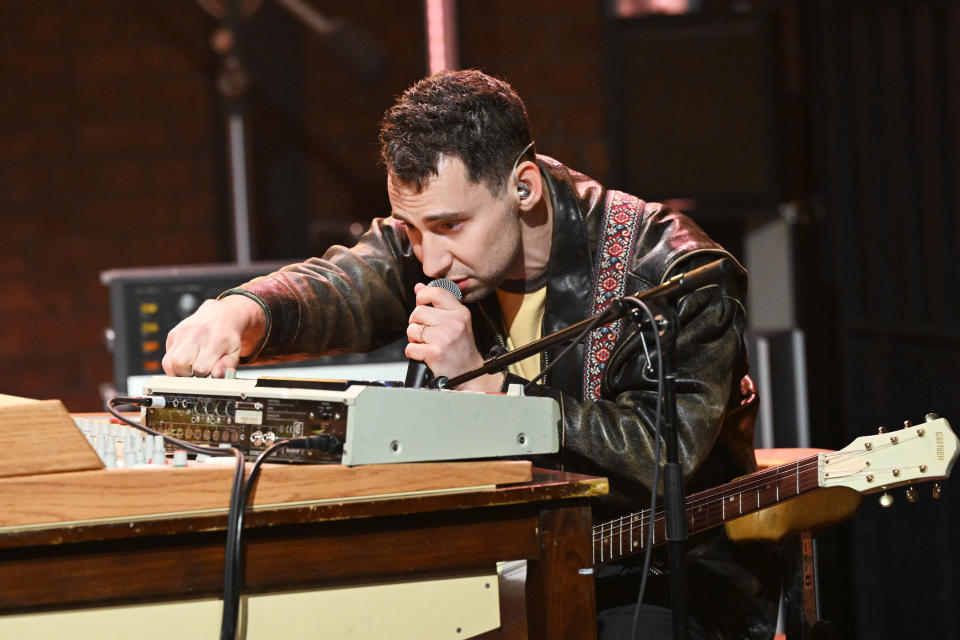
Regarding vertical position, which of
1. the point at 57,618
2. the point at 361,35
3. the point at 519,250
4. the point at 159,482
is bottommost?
the point at 57,618

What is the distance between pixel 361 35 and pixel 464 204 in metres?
1.96

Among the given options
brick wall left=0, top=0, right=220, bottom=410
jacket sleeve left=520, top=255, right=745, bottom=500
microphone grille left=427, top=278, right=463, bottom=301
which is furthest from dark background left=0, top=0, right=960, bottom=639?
microphone grille left=427, top=278, right=463, bottom=301

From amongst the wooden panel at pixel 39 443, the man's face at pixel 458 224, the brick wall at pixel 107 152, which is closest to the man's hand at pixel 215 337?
the man's face at pixel 458 224

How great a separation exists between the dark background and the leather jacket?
1.37 meters

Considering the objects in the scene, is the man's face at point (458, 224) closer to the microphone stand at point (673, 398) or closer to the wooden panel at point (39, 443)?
the microphone stand at point (673, 398)

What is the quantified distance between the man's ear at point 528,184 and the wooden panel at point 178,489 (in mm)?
695

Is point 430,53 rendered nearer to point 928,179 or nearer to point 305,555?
point 928,179

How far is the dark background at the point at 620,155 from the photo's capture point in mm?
3145

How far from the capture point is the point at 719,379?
5.46 ft

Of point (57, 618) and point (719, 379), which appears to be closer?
point (57, 618)

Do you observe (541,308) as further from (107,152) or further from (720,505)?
(107,152)

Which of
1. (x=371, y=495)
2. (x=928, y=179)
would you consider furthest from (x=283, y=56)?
(x=371, y=495)

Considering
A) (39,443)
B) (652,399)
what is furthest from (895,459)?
(39,443)

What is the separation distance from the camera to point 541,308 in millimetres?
2020
